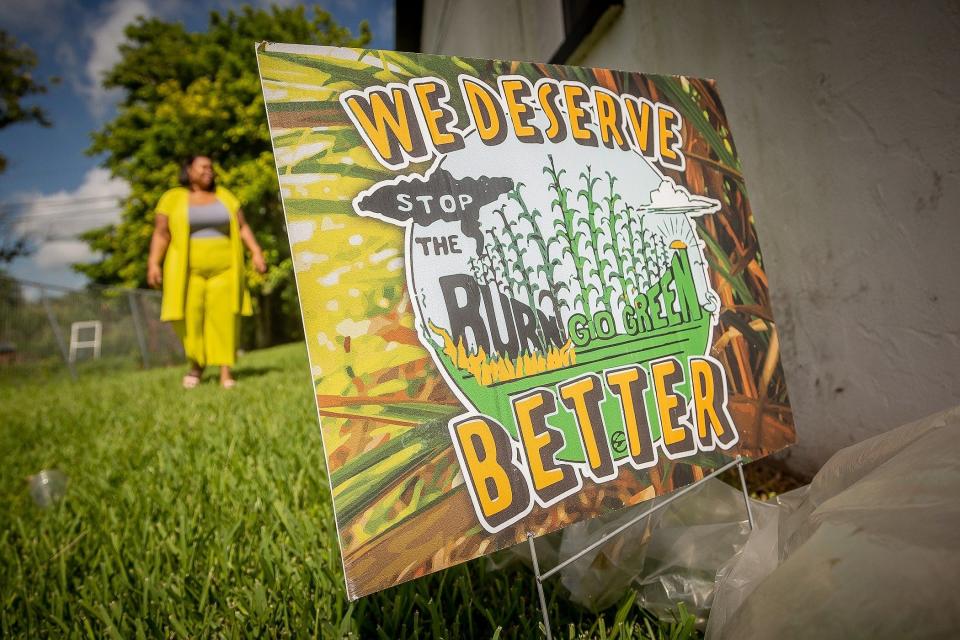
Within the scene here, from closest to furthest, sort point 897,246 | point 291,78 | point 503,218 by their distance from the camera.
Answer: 1. point 291,78
2. point 503,218
3. point 897,246

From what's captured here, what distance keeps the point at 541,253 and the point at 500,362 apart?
223mm

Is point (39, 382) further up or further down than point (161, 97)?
further down

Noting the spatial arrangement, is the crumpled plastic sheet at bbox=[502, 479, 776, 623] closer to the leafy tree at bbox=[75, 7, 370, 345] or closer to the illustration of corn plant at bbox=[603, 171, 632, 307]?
the illustration of corn plant at bbox=[603, 171, 632, 307]

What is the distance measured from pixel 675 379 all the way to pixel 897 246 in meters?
0.71

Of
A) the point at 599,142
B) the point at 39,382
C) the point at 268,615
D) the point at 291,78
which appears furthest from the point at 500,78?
the point at 39,382

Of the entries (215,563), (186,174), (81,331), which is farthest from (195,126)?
(215,563)

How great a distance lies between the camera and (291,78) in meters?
0.83

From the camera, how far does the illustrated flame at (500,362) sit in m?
0.85

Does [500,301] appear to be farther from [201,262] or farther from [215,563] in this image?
[201,262]

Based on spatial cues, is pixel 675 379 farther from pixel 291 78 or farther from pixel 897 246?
pixel 291 78

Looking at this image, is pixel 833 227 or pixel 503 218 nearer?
pixel 503 218

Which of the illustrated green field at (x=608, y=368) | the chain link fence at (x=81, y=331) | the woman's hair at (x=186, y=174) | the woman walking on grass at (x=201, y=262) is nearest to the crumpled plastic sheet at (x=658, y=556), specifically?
the illustrated green field at (x=608, y=368)

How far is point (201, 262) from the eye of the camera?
3.74 m

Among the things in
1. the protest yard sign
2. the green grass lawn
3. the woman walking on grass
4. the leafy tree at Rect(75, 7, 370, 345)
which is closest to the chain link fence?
the leafy tree at Rect(75, 7, 370, 345)
